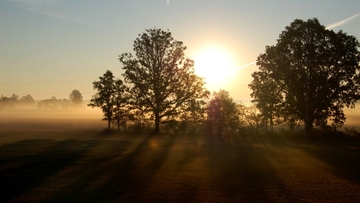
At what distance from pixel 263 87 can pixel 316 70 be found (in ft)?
32.2

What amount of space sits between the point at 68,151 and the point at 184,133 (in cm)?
3267

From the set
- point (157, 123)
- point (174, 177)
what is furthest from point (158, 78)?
point (174, 177)

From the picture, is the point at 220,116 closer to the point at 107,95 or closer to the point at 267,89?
the point at 267,89

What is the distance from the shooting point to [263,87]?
54.8 meters

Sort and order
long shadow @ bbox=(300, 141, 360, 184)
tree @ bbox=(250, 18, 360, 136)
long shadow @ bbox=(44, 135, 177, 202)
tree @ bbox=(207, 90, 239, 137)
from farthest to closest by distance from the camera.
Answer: tree @ bbox=(207, 90, 239, 137), tree @ bbox=(250, 18, 360, 136), long shadow @ bbox=(300, 141, 360, 184), long shadow @ bbox=(44, 135, 177, 202)

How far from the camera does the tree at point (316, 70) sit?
49688 millimetres

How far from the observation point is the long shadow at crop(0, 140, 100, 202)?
1777 centimetres

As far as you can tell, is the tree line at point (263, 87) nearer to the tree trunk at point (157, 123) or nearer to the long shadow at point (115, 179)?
the tree trunk at point (157, 123)

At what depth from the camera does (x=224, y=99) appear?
2549 inches

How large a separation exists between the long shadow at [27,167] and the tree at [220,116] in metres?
34.0

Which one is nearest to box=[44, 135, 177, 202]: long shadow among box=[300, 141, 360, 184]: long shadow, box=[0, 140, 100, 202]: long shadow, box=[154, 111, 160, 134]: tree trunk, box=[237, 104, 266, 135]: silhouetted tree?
box=[0, 140, 100, 202]: long shadow

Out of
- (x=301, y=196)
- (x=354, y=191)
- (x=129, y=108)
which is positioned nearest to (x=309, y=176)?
(x=354, y=191)

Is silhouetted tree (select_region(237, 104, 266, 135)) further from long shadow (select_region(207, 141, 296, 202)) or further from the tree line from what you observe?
long shadow (select_region(207, 141, 296, 202))

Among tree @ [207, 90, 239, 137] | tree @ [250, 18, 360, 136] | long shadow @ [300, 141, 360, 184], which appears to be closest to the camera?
long shadow @ [300, 141, 360, 184]
